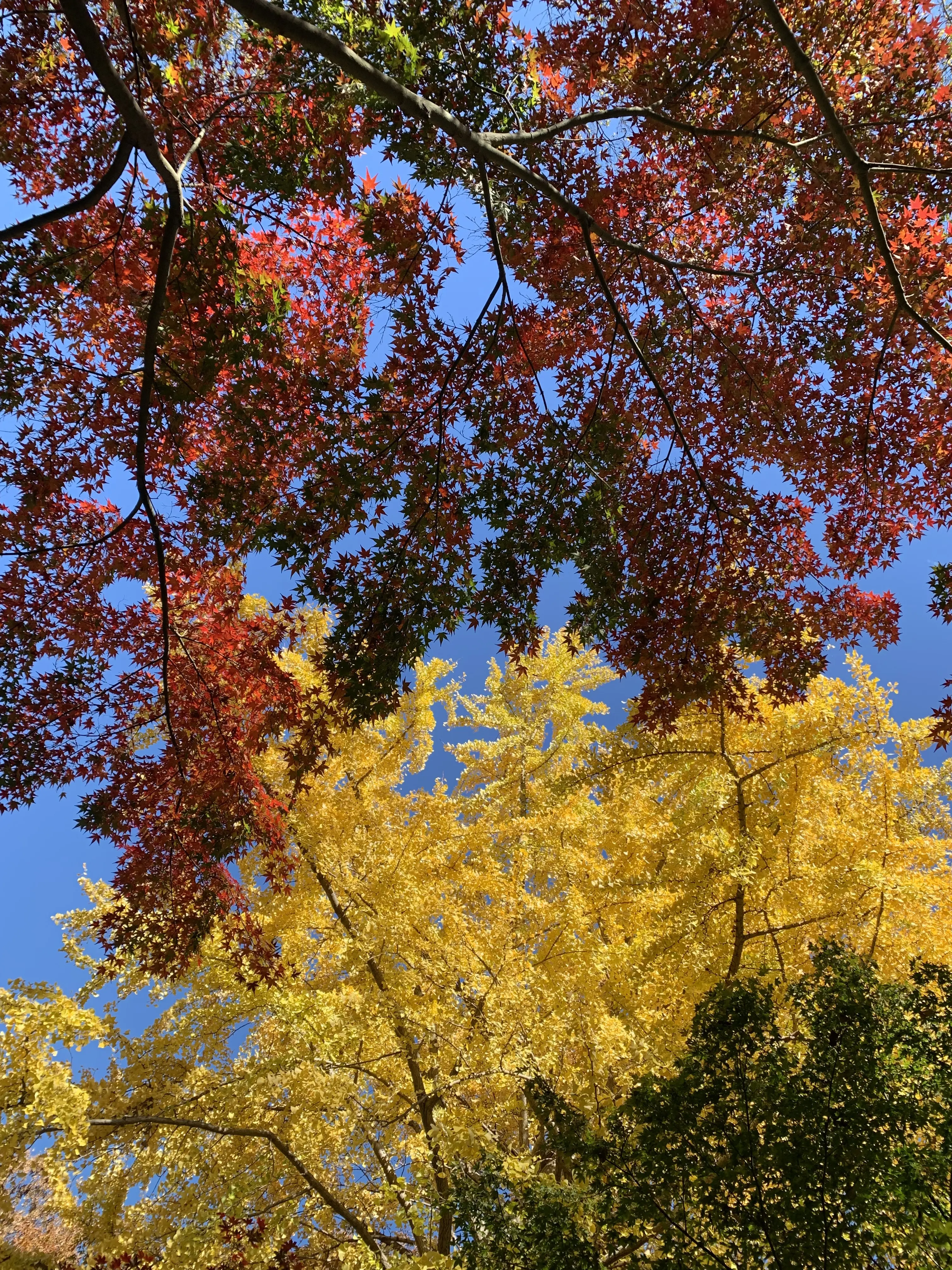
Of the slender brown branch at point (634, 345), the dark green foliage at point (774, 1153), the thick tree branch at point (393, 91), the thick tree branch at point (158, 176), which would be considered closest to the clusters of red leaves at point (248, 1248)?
the dark green foliage at point (774, 1153)

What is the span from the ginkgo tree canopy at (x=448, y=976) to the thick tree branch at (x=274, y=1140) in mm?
35

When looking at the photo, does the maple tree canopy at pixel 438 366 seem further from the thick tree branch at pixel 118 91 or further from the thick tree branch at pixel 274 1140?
the thick tree branch at pixel 274 1140

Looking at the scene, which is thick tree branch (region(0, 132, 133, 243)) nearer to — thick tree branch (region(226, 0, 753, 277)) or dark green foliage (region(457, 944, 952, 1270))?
thick tree branch (region(226, 0, 753, 277))

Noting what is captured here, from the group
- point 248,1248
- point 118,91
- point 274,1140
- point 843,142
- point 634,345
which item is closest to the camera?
point 118,91

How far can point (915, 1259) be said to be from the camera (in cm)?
206

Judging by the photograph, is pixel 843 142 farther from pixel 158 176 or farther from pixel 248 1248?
pixel 248 1248

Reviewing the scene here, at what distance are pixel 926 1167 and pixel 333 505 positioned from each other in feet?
12.4

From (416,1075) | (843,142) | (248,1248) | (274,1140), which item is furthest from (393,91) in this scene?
(248,1248)

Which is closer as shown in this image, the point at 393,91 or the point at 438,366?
the point at 393,91

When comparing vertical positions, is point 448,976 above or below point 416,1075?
above

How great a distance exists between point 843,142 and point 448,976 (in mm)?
5439

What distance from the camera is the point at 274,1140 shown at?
4.65m

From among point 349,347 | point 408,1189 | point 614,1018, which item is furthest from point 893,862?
point 349,347

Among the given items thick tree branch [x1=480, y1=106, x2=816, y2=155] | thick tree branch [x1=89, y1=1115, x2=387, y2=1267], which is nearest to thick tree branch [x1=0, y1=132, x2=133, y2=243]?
thick tree branch [x1=480, y1=106, x2=816, y2=155]
